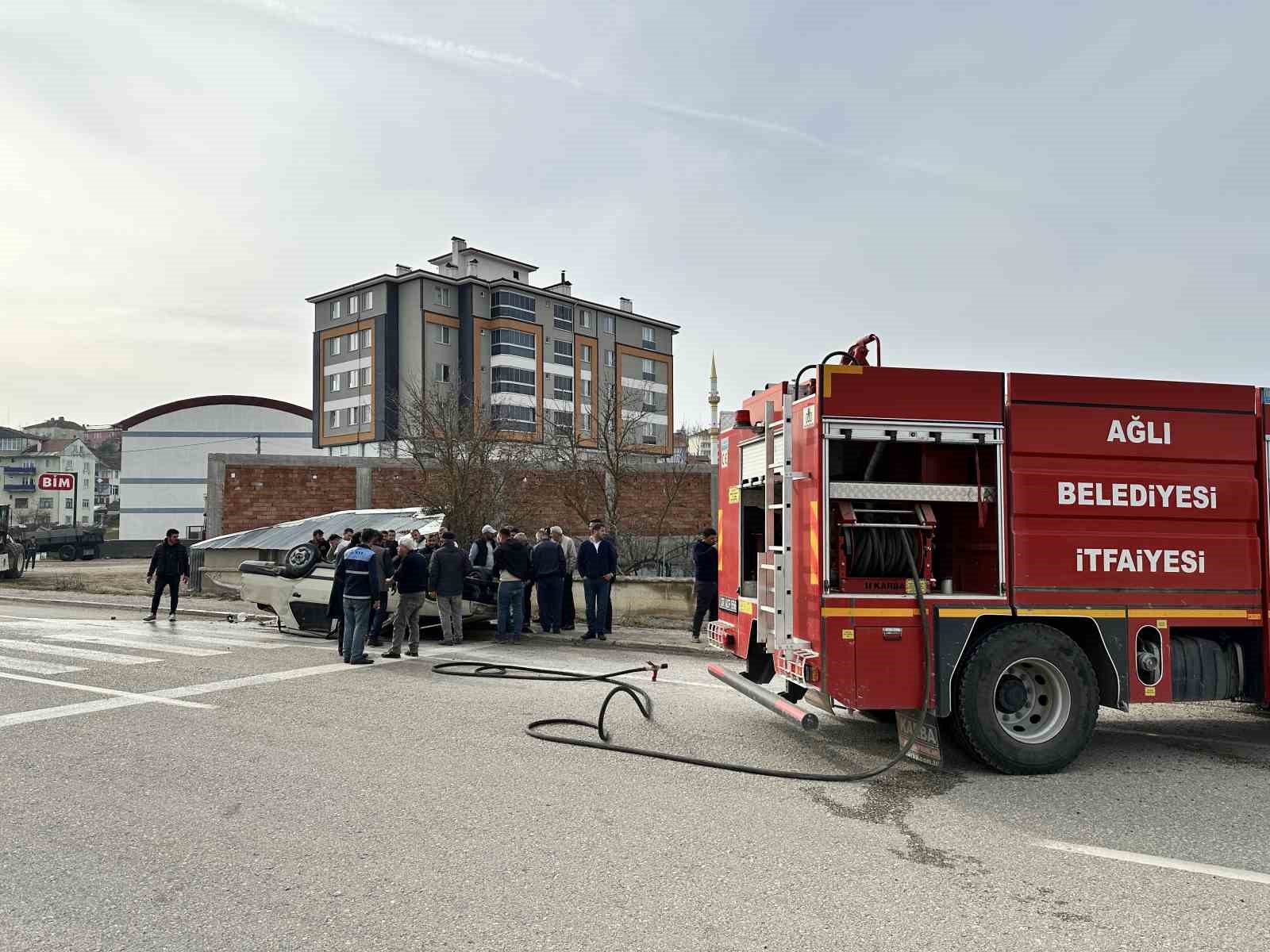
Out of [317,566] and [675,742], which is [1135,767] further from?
[317,566]

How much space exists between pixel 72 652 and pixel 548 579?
6.59 meters

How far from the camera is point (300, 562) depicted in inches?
575

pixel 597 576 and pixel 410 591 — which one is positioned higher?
pixel 597 576

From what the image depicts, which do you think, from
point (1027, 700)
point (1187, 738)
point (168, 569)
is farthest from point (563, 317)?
point (1027, 700)

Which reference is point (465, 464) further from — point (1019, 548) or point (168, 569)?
point (1019, 548)

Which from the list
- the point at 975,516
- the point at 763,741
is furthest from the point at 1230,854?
the point at 763,741

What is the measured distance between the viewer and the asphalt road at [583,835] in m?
3.94

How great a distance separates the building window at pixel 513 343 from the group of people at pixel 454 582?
56.0 metres

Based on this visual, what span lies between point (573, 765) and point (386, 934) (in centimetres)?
279

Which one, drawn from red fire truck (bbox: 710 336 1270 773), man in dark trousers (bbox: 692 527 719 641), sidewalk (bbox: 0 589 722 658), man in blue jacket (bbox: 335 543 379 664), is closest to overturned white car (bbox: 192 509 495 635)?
sidewalk (bbox: 0 589 722 658)

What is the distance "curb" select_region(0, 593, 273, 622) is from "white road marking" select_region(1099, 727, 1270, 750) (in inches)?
546

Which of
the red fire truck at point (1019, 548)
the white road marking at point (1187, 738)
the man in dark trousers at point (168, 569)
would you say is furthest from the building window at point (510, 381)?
the red fire truck at point (1019, 548)

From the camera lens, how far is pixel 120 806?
553 cm

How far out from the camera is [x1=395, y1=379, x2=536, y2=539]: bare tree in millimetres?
22781
